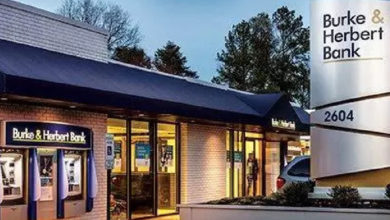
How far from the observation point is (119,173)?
1905 cm

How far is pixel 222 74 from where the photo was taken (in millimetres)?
75062

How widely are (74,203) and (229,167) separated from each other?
1045cm

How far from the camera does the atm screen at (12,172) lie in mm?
13875

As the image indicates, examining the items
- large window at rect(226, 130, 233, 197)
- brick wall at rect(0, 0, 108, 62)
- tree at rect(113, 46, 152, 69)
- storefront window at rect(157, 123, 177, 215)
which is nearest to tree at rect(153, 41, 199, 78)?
tree at rect(113, 46, 152, 69)

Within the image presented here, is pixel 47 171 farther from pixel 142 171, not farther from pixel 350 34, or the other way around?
pixel 350 34

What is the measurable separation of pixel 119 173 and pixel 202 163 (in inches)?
177

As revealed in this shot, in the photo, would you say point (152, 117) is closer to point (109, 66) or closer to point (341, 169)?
point (109, 66)

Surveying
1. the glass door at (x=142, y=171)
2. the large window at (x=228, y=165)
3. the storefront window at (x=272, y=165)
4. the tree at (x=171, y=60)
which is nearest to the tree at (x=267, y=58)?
the tree at (x=171, y=60)

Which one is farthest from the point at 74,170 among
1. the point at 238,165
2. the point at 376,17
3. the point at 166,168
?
the point at 238,165

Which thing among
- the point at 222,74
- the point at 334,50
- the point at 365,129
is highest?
the point at 222,74

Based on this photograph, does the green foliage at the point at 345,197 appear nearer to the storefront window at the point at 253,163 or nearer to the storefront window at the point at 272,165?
the storefront window at the point at 253,163

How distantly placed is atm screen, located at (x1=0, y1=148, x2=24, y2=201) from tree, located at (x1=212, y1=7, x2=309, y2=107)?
191 ft

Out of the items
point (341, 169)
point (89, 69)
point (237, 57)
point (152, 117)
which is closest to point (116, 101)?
point (89, 69)

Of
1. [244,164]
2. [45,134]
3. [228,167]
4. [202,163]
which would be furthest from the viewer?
[244,164]
